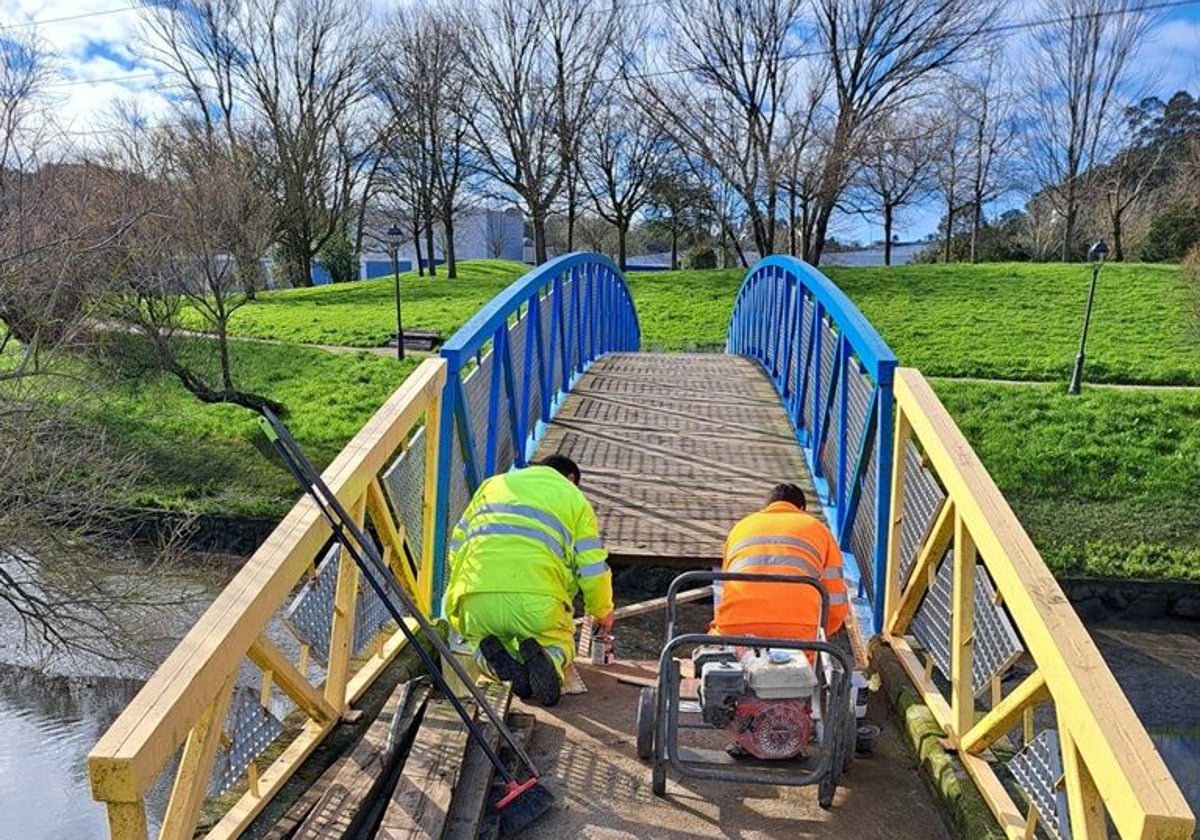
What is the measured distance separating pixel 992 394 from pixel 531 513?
1424 cm

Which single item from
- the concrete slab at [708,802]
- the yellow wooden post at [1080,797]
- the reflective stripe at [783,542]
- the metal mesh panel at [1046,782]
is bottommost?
the concrete slab at [708,802]

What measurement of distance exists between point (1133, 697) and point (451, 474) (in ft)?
25.3

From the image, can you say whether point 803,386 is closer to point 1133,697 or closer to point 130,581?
point 1133,697

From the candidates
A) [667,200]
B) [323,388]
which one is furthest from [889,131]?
[323,388]

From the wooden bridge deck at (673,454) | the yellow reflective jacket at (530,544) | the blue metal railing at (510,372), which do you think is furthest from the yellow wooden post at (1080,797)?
the wooden bridge deck at (673,454)

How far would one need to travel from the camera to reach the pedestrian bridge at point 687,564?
2072mm

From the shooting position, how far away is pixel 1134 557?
471 inches

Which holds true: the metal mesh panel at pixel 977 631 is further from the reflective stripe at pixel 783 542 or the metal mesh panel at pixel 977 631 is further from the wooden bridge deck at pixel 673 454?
the wooden bridge deck at pixel 673 454

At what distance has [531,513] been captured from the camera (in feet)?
11.6

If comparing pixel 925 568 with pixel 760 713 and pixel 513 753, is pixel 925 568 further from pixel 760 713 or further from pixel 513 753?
pixel 513 753

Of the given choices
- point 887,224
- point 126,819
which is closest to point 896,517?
point 126,819

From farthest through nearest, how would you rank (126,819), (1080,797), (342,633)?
(342,633) → (1080,797) → (126,819)

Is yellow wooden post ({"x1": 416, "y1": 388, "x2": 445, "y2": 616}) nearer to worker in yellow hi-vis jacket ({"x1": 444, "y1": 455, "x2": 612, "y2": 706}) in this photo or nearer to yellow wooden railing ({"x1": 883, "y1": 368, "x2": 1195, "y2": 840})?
worker in yellow hi-vis jacket ({"x1": 444, "y1": 455, "x2": 612, "y2": 706})

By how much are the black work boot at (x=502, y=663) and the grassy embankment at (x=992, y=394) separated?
393 inches
